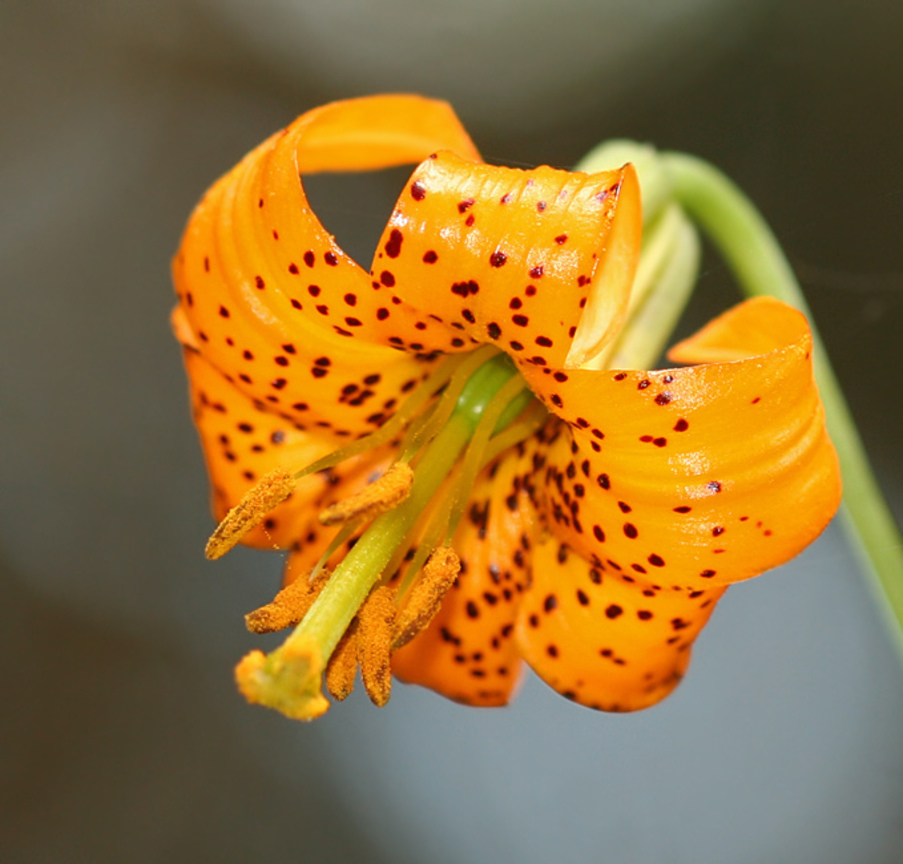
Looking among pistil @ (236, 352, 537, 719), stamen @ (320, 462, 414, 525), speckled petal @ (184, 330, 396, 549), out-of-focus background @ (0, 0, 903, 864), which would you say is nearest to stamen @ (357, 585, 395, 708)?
pistil @ (236, 352, 537, 719)

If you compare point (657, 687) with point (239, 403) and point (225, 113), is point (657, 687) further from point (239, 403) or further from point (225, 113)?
point (225, 113)

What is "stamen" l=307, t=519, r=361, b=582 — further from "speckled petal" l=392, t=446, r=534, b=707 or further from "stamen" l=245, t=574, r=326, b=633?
"speckled petal" l=392, t=446, r=534, b=707

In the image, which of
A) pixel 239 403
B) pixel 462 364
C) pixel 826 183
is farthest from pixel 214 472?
pixel 826 183

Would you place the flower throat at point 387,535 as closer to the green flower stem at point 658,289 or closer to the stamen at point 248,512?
the stamen at point 248,512

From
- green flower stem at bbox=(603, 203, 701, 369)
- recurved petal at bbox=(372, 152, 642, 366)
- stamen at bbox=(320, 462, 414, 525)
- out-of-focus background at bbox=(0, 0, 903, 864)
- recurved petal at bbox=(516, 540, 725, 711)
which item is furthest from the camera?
out-of-focus background at bbox=(0, 0, 903, 864)

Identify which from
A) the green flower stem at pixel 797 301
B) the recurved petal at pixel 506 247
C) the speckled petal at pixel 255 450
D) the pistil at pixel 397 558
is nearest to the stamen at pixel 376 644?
the pistil at pixel 397 558

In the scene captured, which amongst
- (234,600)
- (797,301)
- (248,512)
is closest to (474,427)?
(248,512)
